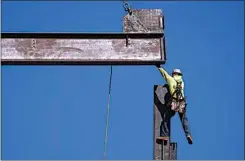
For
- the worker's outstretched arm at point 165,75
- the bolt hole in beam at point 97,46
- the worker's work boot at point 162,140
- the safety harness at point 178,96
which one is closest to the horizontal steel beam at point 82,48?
the bolt hole in beam at point 97,46

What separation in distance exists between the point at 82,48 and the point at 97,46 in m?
0.25

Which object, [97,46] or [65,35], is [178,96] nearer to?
[97,46]

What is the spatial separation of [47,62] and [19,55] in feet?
1.62

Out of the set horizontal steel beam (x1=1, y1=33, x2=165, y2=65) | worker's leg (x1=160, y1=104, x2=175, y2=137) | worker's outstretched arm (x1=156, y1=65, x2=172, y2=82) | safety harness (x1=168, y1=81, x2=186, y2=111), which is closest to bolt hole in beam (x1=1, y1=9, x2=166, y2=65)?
horizontal steel beam (x1=1, y1=33, x2=165, y2=65)

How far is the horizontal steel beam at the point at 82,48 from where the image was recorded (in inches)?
492

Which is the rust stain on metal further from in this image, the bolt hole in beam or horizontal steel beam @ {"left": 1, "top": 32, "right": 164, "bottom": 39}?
horizontal steel beam @ {"left": 1, "top": 32, "right": 164, "bottom": 39}

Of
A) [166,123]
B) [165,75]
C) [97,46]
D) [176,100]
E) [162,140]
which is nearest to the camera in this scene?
[162,140]

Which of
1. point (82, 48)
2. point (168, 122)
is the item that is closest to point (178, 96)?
point (168, 122)

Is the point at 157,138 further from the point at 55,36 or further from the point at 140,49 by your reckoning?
the point at 55,36

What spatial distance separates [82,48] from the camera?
1266cm

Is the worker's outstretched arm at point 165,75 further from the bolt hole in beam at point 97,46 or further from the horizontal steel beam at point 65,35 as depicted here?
the horizontal steel beam at point 65,35

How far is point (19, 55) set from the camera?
12633 mm

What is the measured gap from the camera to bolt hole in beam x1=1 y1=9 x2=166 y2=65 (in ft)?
41.0

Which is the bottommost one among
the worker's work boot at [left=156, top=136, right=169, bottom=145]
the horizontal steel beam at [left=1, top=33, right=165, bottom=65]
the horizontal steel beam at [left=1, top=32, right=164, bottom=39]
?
the worker's work boot at [left=156, top=136, right=169, bottom=145]
